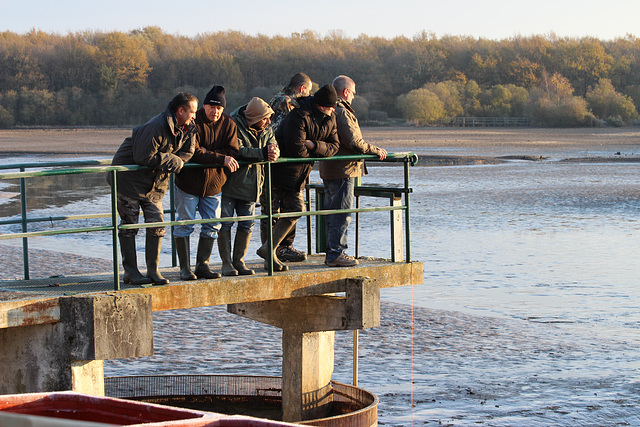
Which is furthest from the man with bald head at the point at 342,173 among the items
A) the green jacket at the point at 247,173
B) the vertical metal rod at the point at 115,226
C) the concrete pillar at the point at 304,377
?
the vertical metal rod at the point at 115,226

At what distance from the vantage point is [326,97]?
6.92 meters

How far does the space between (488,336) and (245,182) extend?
173 inches

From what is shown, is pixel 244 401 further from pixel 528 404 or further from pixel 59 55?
pixel 59 55

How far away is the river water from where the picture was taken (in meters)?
8.12

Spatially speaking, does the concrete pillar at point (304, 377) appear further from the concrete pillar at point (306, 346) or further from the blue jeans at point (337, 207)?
the blue jeans at point (337, 207)

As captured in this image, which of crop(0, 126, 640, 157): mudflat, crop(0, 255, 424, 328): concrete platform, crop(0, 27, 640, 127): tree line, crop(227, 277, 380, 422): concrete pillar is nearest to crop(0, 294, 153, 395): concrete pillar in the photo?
crop(0, 255, 424, 328): concrete platform

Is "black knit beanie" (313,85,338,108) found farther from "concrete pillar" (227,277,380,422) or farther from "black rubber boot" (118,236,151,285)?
"black rubber boot" (118,236,151,285)

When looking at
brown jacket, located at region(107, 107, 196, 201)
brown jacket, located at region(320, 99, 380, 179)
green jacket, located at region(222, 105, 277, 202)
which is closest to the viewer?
brown jacket, located at region(107, 107, 196, 201)

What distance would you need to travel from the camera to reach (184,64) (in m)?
107

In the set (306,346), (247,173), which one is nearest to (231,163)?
(247,173)

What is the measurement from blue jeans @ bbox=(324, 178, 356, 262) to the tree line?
7752cm

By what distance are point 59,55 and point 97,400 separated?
340 ft

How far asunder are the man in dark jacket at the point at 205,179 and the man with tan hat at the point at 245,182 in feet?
0.49

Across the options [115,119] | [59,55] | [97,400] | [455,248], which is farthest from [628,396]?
[59,55]
